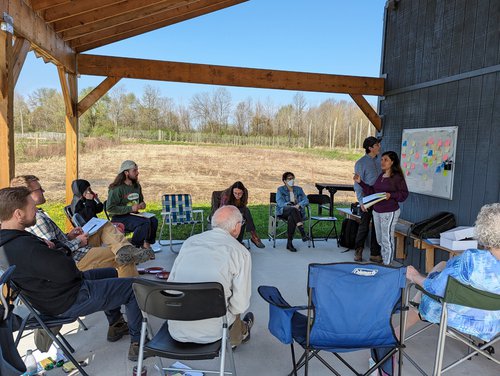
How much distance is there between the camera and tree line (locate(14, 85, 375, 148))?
11.0 metres

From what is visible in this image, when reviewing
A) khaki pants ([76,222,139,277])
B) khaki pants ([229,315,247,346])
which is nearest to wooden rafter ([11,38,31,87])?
khaki pants ([76,222,139,277])

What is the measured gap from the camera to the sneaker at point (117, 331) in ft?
9.02

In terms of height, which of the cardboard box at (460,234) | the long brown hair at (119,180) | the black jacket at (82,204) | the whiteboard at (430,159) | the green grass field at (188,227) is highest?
the whiteboard at (430,159)

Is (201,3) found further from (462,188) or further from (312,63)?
(312,63)

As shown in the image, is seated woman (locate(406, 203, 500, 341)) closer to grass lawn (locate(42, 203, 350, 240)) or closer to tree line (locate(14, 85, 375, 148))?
grass lawn (locate(42, 203, 350, 240))

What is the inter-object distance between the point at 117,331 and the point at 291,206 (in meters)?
3.44

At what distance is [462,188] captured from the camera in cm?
444

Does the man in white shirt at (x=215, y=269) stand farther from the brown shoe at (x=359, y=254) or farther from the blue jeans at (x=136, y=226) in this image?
the brown shoe at (x=359, y=254)

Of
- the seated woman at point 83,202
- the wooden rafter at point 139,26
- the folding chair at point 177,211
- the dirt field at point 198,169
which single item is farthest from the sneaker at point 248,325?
the dirt field at point 198,169

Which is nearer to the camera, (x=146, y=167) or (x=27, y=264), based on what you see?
(x=27, y=264)

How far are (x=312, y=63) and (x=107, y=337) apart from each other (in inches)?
466

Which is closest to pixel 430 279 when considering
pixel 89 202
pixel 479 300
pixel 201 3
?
pixel 479 300

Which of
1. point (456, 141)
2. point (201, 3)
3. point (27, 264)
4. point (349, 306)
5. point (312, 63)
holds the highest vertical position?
point (312, 63)

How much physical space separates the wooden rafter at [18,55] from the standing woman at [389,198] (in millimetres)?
3943
